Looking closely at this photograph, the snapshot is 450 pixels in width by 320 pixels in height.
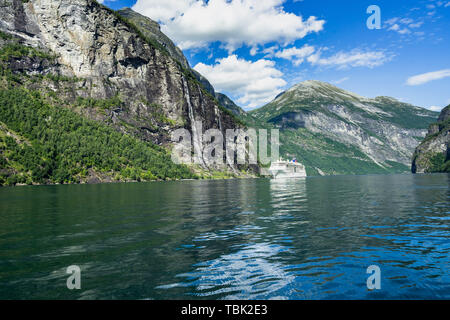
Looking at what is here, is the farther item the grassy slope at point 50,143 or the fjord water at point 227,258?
the grassy slope at point 50,143

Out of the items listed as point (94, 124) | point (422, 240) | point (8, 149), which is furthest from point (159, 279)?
point (94, 124)

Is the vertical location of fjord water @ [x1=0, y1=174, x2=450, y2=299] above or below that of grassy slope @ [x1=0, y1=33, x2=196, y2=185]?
below

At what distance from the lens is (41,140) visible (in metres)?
152

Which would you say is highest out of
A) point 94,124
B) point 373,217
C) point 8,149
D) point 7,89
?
point 7,89

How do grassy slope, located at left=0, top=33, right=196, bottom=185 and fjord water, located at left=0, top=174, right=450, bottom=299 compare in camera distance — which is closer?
fjord water, located at left=0, top=174, right=450, bottom=299

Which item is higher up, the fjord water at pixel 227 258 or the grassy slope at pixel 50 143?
the grassy slope at pixel 50 143

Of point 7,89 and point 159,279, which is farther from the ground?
point 7,89

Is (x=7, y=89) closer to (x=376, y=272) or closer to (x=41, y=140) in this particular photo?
(x=41, y=140)

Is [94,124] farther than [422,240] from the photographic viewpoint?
Yes

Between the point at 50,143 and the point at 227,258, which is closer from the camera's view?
the point at 227,258

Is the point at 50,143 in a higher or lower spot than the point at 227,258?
higher

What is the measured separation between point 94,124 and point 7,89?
2024 inches
